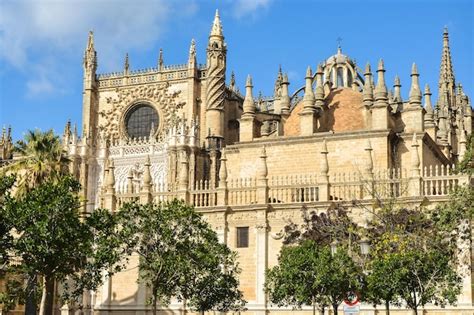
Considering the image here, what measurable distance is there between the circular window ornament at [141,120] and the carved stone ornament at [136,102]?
0.37 metres

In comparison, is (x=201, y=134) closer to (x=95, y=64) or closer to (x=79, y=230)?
(x=95, y=64)

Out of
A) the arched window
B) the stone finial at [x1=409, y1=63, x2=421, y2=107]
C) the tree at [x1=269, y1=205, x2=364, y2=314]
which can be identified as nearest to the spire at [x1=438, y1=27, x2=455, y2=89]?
the arched window

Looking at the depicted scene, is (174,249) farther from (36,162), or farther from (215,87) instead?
(215,87)

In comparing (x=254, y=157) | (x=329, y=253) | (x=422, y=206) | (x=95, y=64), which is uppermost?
(x=95, y=64)

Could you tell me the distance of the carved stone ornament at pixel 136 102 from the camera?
50.9m

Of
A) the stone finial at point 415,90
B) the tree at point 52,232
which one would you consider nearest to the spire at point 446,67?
the stone finial at point 415,90

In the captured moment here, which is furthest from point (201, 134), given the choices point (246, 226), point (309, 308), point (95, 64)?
point (309, 308)

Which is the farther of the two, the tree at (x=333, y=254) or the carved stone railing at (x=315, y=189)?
the carved stone railing at (x=315, y=189)

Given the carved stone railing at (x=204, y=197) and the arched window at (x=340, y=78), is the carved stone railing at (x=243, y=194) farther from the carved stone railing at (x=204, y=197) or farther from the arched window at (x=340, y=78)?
the arched window at (x=340, y=78)

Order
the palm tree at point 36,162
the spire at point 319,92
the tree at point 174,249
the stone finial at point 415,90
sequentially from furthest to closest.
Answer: the spire at point 319,92, the stone finial at point 415,90, the palm tree at point 36,162, the tree at point 174,249

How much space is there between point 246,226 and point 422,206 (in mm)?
7554

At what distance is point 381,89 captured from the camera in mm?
34594

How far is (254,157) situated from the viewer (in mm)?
35969

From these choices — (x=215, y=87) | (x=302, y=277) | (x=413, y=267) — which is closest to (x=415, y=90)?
(x=302, y=277)
